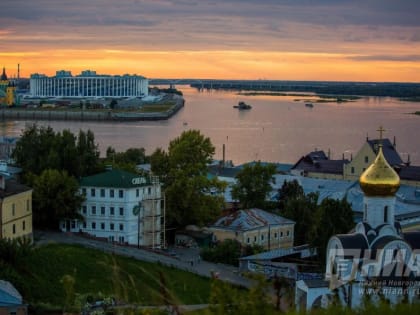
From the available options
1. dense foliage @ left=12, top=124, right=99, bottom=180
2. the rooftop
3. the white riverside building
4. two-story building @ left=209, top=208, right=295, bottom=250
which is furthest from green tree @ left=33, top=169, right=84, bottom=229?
the white riverside building

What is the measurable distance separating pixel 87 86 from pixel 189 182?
87.9 meters

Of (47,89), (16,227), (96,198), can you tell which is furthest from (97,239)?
(47,89)

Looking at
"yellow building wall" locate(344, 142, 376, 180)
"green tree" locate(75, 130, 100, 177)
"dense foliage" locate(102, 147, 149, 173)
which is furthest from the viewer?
"yellow building wall" locate(344, 142, 376, 180)

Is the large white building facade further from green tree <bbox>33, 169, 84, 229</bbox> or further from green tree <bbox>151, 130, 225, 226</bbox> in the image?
green tree <bbox>151, 130, 225, 226</bbox>

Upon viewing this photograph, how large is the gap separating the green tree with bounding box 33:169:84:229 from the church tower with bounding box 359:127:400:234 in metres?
7.15

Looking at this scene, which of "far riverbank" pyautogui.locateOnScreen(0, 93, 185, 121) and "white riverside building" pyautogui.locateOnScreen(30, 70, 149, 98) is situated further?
"white riverside building" pyautogui.locateOnScreen(30, 70, 149, 98)

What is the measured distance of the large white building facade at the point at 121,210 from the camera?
15.1 m

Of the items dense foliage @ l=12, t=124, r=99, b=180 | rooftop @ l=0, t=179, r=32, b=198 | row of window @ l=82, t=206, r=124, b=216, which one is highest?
dense foliage @ l=12, t=124, r=99, b=180

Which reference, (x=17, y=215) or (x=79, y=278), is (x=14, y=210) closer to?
(x=17, y=215)

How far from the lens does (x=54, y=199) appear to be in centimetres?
1507

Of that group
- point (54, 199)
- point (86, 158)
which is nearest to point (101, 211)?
point (54, 199)

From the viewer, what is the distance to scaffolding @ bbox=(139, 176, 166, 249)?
15.2 meters

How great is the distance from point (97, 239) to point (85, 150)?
123 inches

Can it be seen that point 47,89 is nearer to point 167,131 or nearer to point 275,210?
point 167,131
